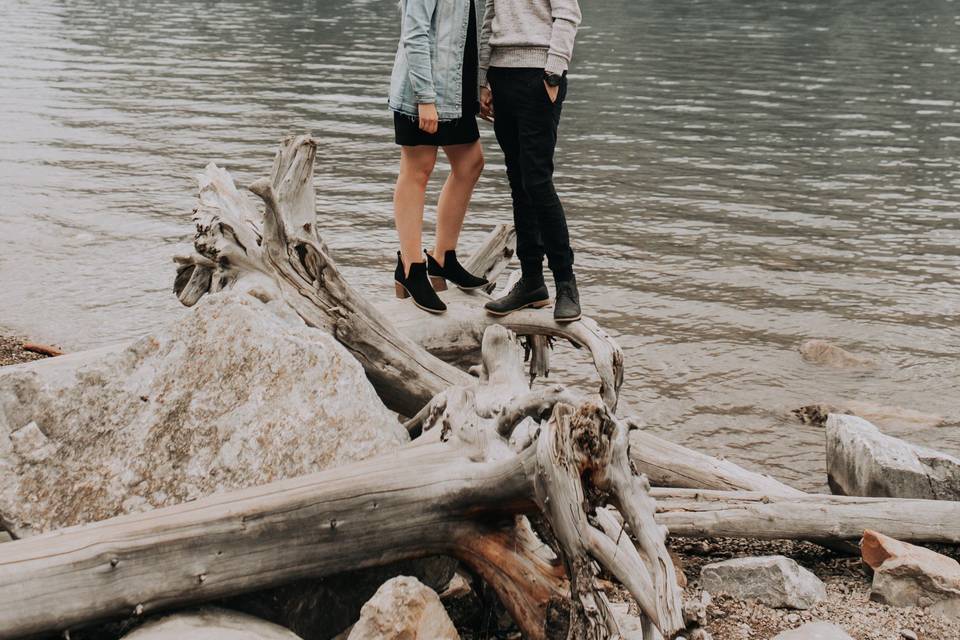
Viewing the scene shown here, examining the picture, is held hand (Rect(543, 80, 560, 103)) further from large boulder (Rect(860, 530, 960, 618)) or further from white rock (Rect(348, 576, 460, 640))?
white rock (Rect(348, 576, 460, 640))

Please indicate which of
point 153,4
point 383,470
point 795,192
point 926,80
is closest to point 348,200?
point 795,192

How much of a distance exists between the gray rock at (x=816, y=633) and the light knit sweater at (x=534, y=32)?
313 cm

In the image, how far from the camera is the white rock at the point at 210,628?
3.49 meters

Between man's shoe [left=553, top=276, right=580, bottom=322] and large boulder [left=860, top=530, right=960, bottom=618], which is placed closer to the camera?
large boulder [left=860, top=530, right=960, bottom=618]

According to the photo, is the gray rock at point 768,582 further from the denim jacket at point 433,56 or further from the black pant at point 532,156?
the denim jacket at point 433,56

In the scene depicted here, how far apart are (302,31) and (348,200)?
20019 millimetres

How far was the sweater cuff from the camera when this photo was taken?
220 inches

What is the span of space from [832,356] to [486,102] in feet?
13.7

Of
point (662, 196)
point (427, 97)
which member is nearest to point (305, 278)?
point (427, 97)

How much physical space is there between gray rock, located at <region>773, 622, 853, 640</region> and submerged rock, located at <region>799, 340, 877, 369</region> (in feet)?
16.2

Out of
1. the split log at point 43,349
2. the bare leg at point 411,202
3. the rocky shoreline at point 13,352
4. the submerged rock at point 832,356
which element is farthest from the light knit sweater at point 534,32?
the rocky shoreline at point 13,352

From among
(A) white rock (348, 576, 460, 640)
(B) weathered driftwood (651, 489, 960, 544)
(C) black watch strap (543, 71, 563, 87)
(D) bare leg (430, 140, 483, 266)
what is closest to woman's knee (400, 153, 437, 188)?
(D) bare leg (430, 140, 483, 266)

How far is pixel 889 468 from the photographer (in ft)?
18.0

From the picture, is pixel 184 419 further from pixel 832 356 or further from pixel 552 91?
pixel 832 356
